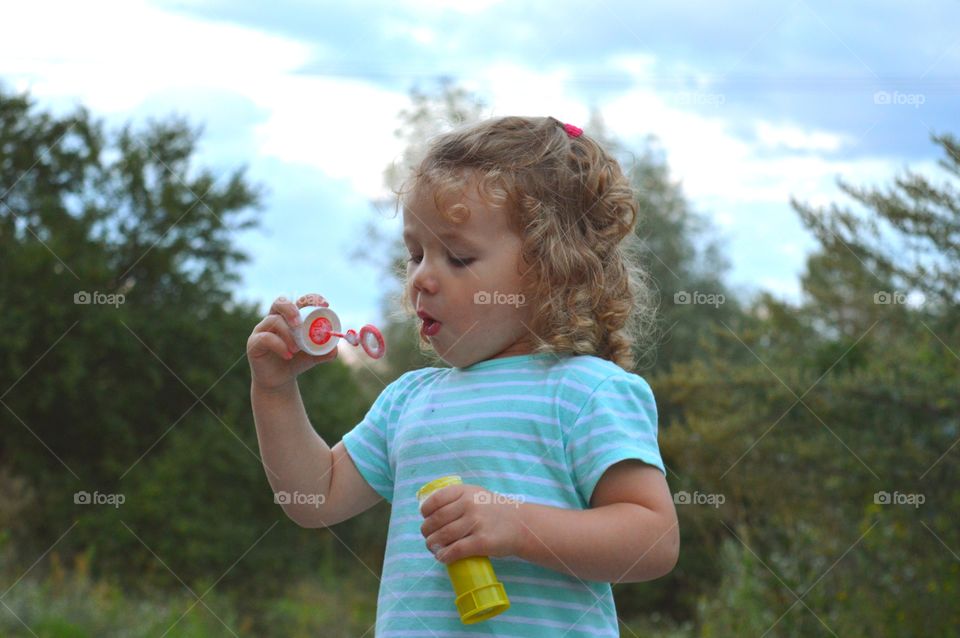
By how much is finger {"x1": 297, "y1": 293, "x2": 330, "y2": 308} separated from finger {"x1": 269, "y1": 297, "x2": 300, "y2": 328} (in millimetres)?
46

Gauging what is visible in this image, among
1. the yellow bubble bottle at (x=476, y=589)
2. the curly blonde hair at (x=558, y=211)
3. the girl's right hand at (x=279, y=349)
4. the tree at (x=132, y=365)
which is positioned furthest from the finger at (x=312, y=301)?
the tree at (x=132, y=365)

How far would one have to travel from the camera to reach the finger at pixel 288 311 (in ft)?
5.45

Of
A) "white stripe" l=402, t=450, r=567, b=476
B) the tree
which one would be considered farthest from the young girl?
the tree

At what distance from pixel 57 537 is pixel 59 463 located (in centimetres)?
72

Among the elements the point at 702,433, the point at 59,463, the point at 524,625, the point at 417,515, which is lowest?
the point at 59,463

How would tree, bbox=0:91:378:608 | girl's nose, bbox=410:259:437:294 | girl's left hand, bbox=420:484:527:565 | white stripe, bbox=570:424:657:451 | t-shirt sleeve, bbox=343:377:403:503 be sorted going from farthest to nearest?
tree, bbox=0:91:378:608 → t-shirt sleeve, bbox=343:377:403:503 → girl's nose, bbox=410:259:437:294 → white stripe, bbox=570:424:657:451 → girl's left hand, bbox=420:484:527:565

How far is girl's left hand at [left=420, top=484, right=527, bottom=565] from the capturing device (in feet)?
4.57

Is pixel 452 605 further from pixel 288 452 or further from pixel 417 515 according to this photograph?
pixel 288 452

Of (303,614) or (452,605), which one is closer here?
(452,605)

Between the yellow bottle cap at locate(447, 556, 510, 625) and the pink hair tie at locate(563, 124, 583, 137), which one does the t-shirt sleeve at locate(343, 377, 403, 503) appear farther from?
the pink hair tie at locate(563, 124, 583, 137)

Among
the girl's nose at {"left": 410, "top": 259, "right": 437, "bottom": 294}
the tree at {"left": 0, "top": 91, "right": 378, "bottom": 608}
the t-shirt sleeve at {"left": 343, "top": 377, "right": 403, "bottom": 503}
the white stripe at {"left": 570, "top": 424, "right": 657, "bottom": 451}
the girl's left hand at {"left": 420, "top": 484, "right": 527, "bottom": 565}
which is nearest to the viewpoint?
the girl's left hand at {"left": 420, "top": 484, "right": 527, "bottom": 565}

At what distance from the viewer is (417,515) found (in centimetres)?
160

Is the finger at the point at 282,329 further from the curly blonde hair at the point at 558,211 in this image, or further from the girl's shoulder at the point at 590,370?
the girl's shoulder at the point at 590,370

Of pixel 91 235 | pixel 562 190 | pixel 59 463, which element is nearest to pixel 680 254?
pixel 91 235
